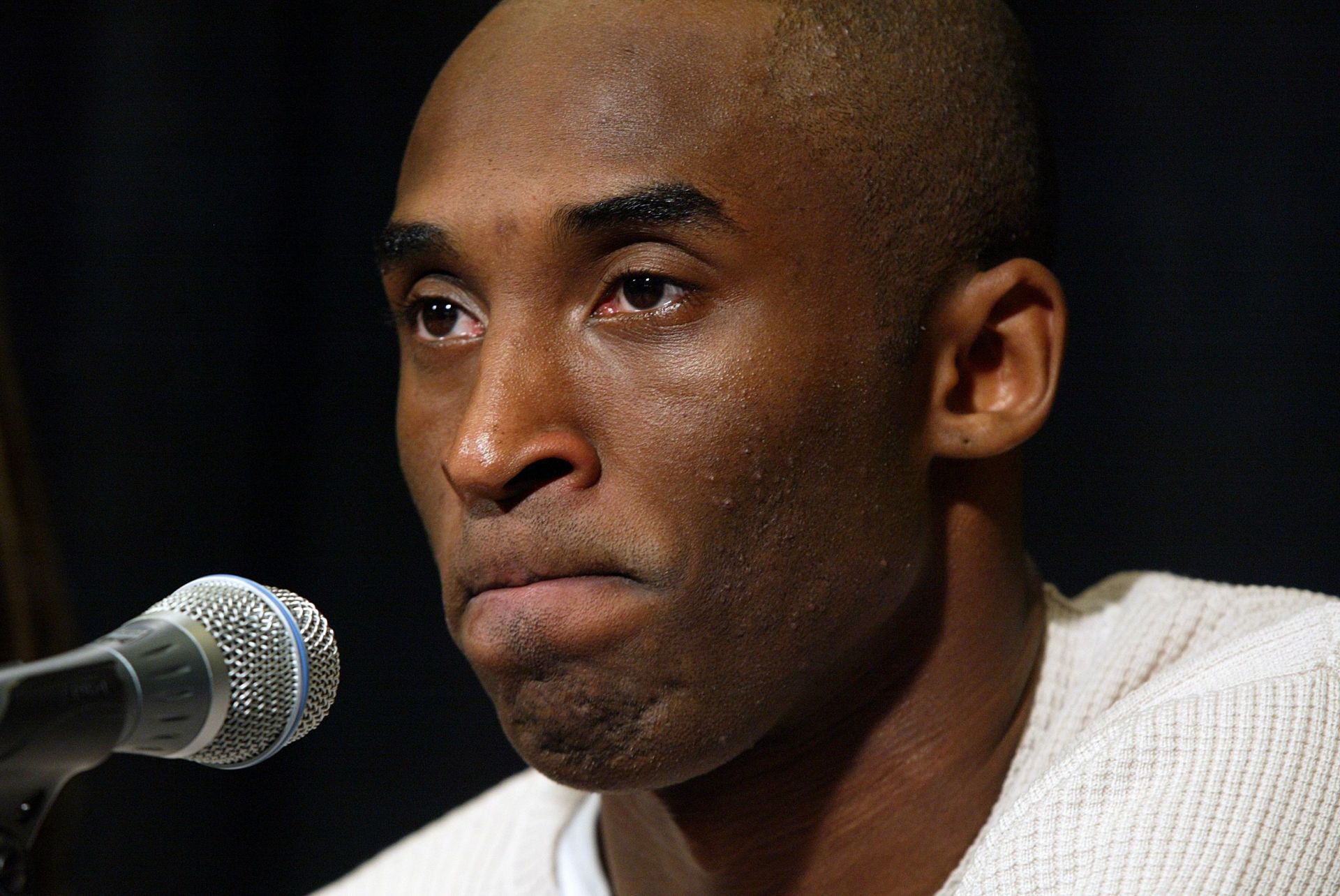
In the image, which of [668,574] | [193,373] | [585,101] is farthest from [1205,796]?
[193,373]

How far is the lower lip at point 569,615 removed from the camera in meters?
1.41

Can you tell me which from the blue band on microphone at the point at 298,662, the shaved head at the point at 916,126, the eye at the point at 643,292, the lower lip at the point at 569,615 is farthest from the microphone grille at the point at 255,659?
the shaved head at the point at 916,126

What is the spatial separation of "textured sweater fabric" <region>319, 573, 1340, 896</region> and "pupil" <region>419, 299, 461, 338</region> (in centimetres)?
75

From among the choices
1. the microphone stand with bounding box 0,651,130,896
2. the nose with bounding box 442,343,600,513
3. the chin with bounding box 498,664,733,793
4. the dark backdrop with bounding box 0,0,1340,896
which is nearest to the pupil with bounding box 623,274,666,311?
the nose with bounding box 442,343,600,513

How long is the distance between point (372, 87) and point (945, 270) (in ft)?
5.10

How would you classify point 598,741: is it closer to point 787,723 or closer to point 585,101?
point 787,723

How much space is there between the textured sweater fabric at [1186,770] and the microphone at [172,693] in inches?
24.8

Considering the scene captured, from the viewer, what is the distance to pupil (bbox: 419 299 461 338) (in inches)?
64.9

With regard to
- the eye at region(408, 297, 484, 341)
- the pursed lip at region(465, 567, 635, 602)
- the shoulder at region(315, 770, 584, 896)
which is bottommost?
the shoulder at region(315, 770, 584, 896)

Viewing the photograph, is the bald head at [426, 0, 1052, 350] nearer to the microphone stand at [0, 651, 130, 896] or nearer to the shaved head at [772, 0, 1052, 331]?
the shaved head at [772, 0, 1052, 331]

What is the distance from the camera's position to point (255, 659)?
104 cm

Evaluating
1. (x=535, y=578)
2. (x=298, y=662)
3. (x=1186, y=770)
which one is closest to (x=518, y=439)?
(x=535, y=578)

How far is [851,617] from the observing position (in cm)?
152

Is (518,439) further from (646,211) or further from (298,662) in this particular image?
(298,662)
